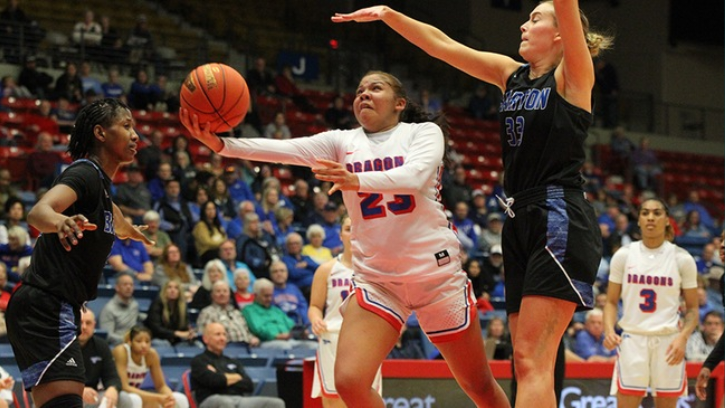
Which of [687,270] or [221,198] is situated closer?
[687,270]

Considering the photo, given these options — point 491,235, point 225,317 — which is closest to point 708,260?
point 491,235

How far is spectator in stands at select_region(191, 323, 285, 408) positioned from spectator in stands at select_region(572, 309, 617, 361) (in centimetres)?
474

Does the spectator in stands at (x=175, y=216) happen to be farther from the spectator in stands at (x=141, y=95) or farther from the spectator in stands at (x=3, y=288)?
the spectator in stands at (x=141, y=95)

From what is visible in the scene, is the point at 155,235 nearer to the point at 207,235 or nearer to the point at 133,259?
the point at 133,259

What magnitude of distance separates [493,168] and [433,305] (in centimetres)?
1627

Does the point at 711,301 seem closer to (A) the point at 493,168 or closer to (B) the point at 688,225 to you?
(B) the point at 688,225

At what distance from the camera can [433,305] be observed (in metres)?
5.20

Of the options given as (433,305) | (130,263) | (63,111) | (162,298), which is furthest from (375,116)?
(63,111)

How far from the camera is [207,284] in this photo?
39.0 feet

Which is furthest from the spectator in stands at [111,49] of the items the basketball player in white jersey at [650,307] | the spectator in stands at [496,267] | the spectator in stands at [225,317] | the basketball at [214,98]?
the basketball at [214,98]

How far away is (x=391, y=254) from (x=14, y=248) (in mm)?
7500

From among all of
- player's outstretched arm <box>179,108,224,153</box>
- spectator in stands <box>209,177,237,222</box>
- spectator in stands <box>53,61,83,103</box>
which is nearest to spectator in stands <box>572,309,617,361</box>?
spectator in stands <box>209,177,237,222</box>

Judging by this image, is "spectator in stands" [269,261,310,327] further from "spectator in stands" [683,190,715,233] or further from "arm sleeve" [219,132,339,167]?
"spectator in stands" [683,190,715,233]

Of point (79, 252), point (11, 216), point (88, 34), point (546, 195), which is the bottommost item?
point (11, 216)
